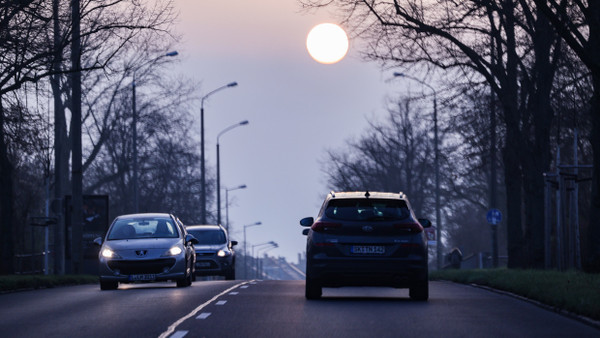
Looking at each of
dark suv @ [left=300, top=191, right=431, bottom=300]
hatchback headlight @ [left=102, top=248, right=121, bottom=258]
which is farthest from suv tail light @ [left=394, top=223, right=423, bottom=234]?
hatchback headlight @ [left=102, top=248, right=121, bottom=258]

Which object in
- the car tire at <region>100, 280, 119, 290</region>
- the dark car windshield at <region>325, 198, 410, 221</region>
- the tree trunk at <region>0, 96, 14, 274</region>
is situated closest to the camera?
the dark car windshield at <region>325, 198, 410, 221</region>

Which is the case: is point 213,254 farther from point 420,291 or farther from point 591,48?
point 420,291

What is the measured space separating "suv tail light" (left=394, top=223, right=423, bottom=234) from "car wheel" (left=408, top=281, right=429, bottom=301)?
0.86 meters

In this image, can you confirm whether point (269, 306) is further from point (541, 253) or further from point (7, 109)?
point (541, 253)

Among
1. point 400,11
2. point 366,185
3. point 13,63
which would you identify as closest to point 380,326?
point 13,63

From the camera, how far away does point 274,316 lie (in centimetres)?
1556

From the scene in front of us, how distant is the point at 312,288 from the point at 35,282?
1030cm

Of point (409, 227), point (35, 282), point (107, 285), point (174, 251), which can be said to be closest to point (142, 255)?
point (174, 251)

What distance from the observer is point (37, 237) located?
2500 inches

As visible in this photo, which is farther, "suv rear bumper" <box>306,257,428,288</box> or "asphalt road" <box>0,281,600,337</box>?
"suv rear bumper" <box>306,257,428,288</box>

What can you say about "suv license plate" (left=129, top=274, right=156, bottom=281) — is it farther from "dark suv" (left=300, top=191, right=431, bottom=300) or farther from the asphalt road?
"dark suv" (left=300, top=191, right=431, bottom=300)

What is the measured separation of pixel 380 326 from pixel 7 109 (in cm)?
1659

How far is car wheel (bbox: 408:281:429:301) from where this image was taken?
62.7 ft

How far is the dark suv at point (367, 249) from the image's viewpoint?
18688 millimetres
